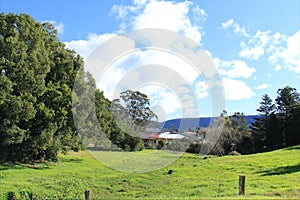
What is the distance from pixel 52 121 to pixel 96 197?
10.1 meters

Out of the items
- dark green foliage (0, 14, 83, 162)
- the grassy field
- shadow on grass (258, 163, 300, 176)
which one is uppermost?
dark green foliage (0, 14, 83, 162)

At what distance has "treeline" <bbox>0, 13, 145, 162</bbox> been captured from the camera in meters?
22.3

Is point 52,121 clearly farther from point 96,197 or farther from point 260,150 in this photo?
point 260,150

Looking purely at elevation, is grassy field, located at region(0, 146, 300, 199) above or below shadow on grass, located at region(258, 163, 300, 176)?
below

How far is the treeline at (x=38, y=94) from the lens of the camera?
73.2 feet

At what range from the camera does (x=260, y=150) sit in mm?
52500

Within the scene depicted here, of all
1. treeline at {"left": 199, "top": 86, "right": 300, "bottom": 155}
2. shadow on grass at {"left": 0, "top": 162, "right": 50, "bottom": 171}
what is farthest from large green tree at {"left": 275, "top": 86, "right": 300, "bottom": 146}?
shadow on grass at {"left": 0, "top": 162, "right": 50, "bottom": 171}

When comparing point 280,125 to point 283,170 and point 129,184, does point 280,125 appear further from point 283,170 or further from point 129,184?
point 129,184

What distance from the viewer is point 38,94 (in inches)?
953

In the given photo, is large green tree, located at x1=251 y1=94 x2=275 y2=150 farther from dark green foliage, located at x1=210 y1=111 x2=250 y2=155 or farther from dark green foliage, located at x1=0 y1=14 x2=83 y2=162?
dark green foliage, located at x1=0 y1=14 x2=83 y2=162

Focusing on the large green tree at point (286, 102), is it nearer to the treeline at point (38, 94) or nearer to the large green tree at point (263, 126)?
the large green tree at point (263, 126)

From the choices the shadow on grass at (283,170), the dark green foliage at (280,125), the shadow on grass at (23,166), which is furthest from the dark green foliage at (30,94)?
the dark green foliage at (280,125)

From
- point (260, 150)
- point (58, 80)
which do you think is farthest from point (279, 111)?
point (58, 80)

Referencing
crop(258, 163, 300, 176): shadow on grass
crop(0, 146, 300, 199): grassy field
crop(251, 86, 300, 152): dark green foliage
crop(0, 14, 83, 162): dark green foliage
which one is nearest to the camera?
crop(0, 146, 300, 199): grassy field
